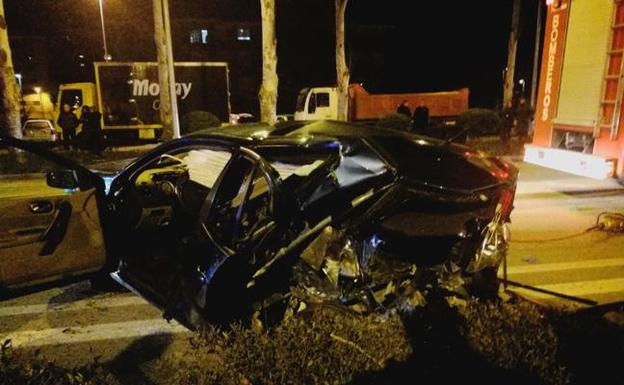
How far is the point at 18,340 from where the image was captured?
4094 mm

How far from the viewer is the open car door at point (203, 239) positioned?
333 centimetres

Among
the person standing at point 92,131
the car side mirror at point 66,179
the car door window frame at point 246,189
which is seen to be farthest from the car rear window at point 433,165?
the person standing at point 92,131

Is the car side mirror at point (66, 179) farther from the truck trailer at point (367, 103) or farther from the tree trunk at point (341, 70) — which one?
the truck trailer at point (367, 103)

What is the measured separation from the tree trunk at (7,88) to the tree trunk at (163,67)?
13.4ft

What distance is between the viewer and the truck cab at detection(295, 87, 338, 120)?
71.1 ft

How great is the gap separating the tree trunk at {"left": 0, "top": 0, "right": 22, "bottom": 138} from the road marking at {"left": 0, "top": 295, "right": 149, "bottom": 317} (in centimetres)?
1038

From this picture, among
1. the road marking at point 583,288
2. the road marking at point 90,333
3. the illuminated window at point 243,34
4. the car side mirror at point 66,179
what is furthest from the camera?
the illuminated window at point 243,34

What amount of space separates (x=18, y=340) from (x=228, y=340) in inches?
76.3

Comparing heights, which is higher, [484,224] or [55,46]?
[55,46]

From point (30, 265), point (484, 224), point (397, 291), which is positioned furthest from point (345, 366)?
point (30, 265)

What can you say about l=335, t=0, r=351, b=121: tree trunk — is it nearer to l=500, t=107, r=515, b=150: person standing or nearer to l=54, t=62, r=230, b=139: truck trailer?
l=500, t=107, r=515, b=150: person standing

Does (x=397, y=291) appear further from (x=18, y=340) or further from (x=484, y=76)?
(x=484, y=76)

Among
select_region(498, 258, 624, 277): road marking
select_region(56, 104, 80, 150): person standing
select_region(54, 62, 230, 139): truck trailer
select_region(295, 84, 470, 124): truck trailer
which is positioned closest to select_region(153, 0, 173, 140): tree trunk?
A: select_region(56, 104, 80, 150): person standing

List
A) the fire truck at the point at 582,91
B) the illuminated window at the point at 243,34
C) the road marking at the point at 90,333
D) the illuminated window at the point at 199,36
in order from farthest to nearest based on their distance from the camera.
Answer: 1. the illuminated window at the point at 243,34
2. the illuminated window at the point at 199,36
3. the fire truck at the point at 582,91
4. the road marking at the point at 90,333
